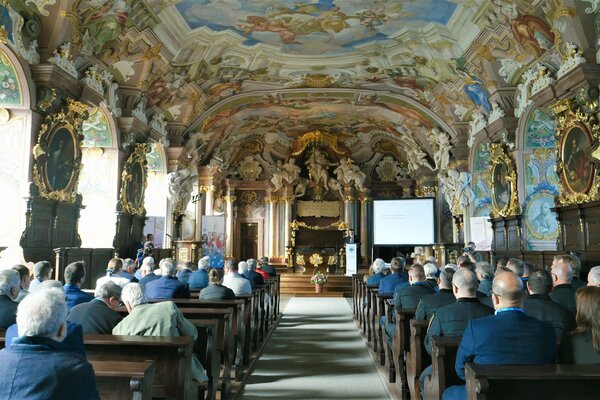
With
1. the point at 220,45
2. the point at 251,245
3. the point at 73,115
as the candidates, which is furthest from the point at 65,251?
the point at 251,245

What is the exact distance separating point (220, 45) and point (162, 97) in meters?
2.35

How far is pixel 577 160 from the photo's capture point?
944 cm

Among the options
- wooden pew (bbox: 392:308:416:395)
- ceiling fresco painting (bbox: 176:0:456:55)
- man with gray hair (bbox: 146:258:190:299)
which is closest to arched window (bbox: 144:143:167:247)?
ceiling fresco painting (bbox: 176:0:456:55)

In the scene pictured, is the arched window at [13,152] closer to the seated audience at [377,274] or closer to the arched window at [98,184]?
the arched window at [98,184]

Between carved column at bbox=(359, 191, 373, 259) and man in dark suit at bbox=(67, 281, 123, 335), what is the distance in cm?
1994

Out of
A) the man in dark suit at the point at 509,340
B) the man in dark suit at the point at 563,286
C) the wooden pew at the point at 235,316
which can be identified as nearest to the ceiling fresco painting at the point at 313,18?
the wooden pew at the point at 235,316

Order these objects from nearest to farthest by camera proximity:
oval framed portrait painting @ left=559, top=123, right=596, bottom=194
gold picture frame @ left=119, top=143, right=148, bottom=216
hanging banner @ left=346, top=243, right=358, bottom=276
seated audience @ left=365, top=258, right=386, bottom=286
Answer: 1. oval framed portrait painting @ left=559, top=123, right=596, bottom=194
2. seated audience @ left=365, top=258, right=386, bottom=286
3. gold picture frame @ left=119, top=143, right=148, bottom=216
4. hanging banner @ left=346, top=243, right=358, bottom=276

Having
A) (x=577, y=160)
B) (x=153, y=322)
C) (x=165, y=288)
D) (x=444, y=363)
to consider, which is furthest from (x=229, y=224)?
(x=444, y=363)

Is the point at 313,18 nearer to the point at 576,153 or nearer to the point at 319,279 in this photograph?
the point at 576,153

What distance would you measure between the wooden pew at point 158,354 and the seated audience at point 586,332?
260 centimetres

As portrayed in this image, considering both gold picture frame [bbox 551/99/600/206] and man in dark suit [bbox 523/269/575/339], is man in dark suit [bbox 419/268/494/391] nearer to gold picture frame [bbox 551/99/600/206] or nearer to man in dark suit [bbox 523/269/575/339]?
man in dark suit [bbox 523/269/575/339]

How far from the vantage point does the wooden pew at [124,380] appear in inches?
109

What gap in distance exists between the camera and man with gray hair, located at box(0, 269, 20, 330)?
4.07m

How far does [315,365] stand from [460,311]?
11.6 feet
